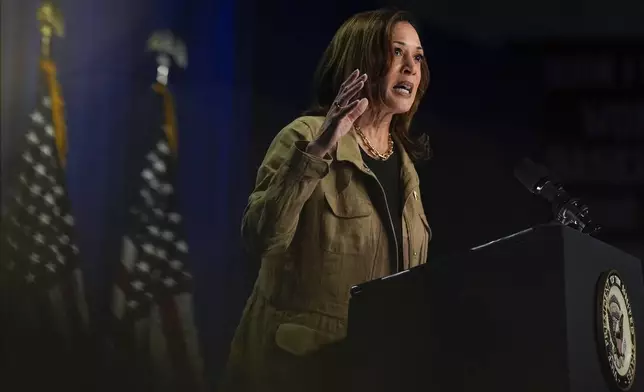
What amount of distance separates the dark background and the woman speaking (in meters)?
0.11

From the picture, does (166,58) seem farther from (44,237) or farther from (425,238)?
(425,238)

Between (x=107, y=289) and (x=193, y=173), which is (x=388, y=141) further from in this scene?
(x=107, y=289)

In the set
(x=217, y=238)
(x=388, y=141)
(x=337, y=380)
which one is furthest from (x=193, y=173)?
(x=337, y=380)

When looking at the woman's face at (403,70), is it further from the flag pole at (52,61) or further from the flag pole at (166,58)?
the flag pole at (52,61)

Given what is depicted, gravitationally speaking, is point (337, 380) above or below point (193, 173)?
below

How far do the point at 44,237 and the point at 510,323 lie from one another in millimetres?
1927

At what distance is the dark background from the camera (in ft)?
9.64

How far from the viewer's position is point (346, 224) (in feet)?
8.68

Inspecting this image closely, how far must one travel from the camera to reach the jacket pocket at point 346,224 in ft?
8.64

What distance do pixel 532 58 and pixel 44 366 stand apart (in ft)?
7.05

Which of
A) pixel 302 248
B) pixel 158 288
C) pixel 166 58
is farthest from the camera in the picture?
pixel 166 58

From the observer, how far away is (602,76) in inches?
133

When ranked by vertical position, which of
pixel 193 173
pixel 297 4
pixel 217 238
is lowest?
pixel 217 238

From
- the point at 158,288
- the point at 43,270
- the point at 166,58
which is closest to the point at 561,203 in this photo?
the point at 158,288
